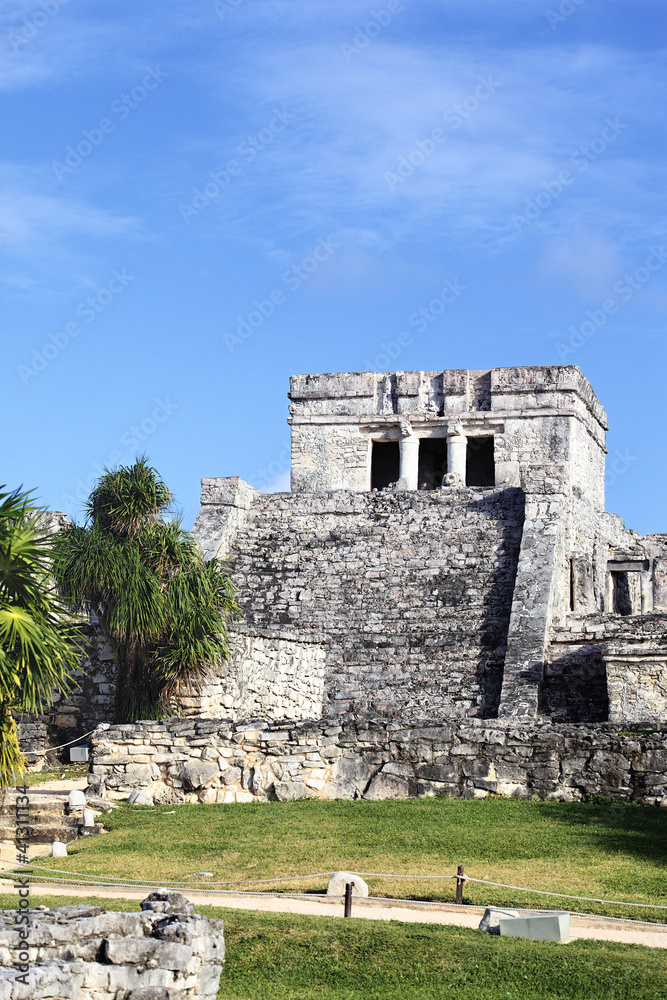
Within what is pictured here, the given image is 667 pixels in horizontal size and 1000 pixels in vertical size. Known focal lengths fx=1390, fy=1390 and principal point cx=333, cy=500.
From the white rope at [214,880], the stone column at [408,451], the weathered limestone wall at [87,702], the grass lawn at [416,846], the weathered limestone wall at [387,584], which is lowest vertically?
the white rope at [214,880]

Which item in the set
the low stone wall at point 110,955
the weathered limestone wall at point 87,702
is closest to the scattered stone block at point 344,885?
the low stone wall at point 110,955

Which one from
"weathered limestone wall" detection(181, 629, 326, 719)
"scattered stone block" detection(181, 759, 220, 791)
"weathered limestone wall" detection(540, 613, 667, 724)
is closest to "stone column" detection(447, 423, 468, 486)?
"weathered limestone wall" detection(540, 613, 667, 724)

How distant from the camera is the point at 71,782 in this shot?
14.8 metres

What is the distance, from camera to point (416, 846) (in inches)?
424

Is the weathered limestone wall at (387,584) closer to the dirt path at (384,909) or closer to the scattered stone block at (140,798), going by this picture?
the scattered stone block at (140,798)

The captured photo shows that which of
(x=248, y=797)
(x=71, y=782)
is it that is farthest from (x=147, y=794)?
(x=71, y=782)

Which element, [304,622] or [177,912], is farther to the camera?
[304,622]

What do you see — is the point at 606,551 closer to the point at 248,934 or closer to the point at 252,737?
the point at 252,737

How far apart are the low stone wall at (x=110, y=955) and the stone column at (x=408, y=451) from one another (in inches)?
760

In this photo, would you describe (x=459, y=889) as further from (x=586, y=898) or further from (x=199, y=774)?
(x=199, y=774)

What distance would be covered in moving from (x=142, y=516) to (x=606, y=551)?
8623 mm

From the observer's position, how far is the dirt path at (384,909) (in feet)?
28.4

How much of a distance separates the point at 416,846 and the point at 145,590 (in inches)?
248

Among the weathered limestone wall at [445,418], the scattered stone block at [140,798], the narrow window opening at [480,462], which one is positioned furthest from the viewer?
the narrow window opening at [480,462]
